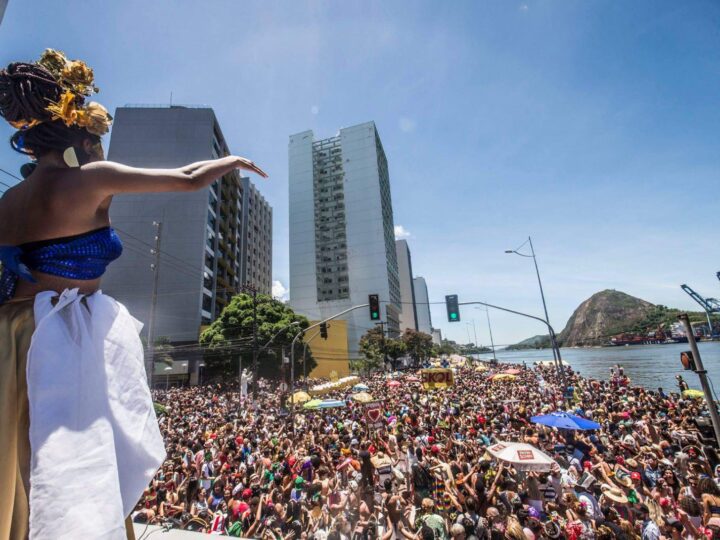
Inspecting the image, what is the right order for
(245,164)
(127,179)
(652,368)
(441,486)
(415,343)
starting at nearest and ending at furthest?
1. (127,179)
2. (245,164)
3. (441,486)
4. (652,368)
5. (415,343)

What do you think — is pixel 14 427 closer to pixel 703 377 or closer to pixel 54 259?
pixel 54 259

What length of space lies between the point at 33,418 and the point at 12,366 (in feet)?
0.86

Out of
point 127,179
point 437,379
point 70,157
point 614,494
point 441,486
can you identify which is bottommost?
point 441,486

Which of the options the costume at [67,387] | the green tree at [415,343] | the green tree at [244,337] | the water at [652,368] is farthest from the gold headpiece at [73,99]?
the green tree at [415,343]

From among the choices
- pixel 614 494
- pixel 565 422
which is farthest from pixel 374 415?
pixel 614 494

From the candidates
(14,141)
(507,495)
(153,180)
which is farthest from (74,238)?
(507,495)

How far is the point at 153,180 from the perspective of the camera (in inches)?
56.7

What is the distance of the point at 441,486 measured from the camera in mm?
8297

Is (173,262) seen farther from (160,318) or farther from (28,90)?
(28,90)

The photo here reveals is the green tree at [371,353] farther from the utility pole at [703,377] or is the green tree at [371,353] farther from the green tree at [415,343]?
the utility pole at [703,377]

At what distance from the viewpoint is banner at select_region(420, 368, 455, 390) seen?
21.1 m

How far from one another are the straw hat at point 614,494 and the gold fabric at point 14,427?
347 inches

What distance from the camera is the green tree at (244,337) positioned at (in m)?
36.0

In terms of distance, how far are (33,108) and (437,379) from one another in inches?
861
